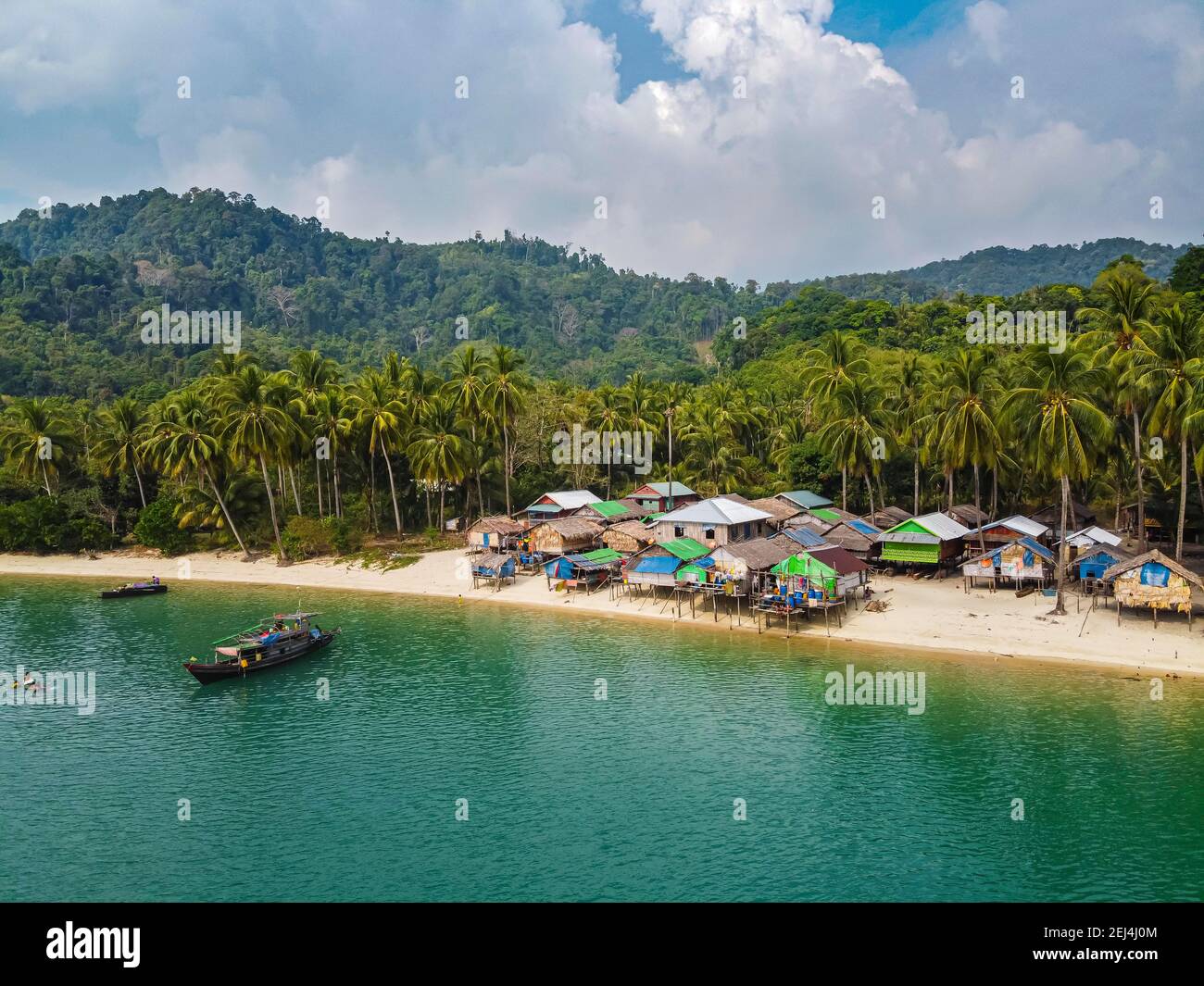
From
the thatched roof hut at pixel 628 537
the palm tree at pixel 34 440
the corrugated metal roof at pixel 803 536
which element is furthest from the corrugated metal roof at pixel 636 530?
the palm tree at pixel 34 440

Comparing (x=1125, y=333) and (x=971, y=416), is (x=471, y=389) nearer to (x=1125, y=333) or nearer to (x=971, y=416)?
(x=971, y=416)

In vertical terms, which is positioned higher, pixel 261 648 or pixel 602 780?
pixel 261 648

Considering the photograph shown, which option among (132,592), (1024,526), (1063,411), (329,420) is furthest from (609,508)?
(132,592)

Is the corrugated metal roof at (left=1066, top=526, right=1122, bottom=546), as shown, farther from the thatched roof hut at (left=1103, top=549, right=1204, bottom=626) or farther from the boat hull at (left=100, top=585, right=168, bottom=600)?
the boat hull at (left=100, top=585, right=168, bottom=600)

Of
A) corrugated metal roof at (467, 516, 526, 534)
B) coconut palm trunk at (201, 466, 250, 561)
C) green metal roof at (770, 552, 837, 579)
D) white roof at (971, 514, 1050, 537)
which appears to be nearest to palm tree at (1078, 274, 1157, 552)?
white roof at (971, 514, 1050, 537)

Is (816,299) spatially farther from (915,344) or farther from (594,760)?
(594,760)

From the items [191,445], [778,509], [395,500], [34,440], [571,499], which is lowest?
[778,509]
